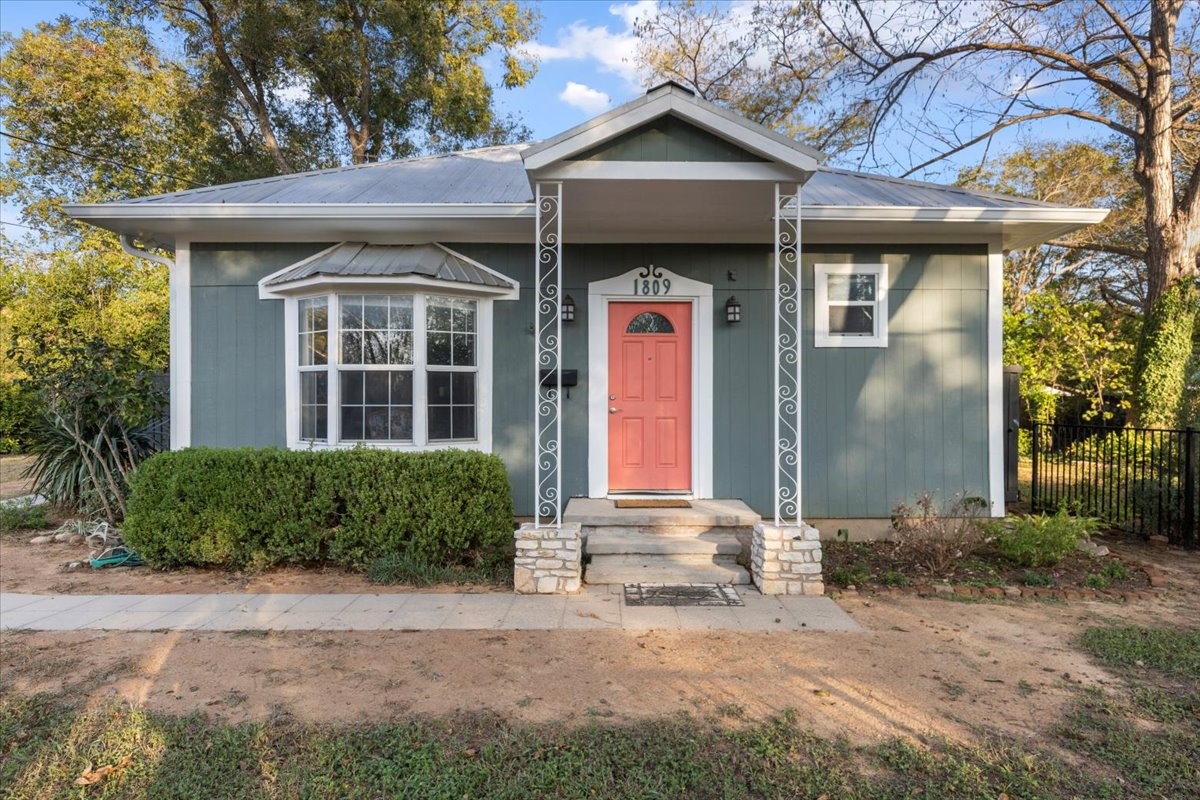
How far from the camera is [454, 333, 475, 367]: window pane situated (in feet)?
21.0

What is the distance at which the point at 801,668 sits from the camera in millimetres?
3570

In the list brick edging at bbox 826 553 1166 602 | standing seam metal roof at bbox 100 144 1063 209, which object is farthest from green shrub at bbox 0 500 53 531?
brick edging at bbox 826 553 1166 602

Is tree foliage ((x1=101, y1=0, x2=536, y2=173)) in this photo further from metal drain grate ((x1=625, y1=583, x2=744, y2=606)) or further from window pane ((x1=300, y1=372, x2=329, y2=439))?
metal drain grate ((x1=625, y1=583, x2=744, y2=606))

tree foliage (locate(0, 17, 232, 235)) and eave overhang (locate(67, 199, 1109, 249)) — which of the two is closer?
eave overhang (locate(67, 199, 1109, 249))

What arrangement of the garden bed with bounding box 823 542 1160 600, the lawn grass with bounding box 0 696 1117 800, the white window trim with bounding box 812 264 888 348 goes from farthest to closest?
the white window trim with bounding box 812 264 888 348
the garden bed with bounding box 823 542 1160 600
the lawn grass with bounding box 0 696 1117 800

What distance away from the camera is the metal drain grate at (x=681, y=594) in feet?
15.4

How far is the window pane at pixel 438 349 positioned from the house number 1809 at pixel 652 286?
204 centimetres

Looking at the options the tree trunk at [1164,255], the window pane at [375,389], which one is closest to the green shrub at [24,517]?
the window pane at [375,389]

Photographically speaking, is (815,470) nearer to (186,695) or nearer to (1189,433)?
(1189,433)

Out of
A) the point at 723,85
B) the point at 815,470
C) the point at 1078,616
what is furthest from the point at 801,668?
the point at 723,85

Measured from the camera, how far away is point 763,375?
6570 mm

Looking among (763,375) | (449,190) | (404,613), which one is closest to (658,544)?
(404,613)

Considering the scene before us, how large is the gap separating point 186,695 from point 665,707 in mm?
2504

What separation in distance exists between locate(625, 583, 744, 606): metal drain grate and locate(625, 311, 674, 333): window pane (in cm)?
275
